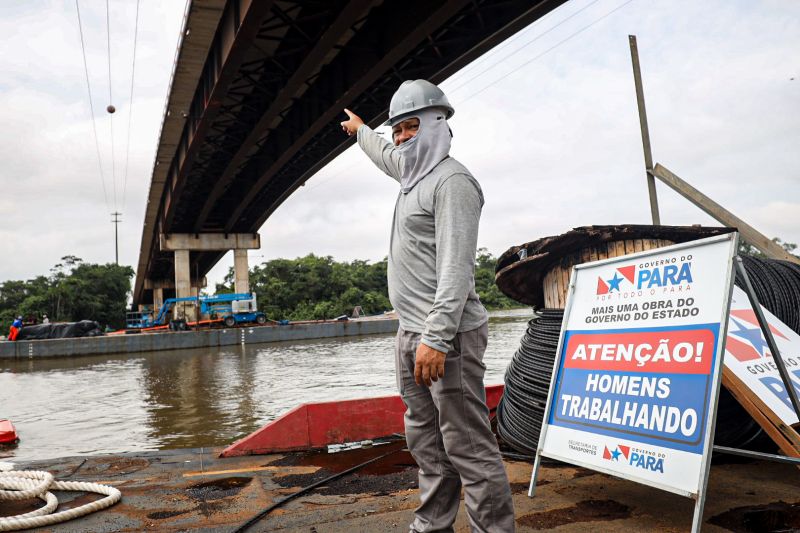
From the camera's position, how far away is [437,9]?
14.6 m

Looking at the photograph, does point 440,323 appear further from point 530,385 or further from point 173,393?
point 173,393

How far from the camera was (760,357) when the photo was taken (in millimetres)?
3438

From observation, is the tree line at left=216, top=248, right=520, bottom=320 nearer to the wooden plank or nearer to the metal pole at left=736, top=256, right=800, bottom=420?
the wooden plank

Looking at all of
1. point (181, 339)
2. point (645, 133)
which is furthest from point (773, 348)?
point (181, 339)

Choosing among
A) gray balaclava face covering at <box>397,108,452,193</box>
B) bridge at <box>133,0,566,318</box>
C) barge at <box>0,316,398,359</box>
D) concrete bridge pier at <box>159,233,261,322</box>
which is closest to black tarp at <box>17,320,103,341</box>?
barge at <box>0,316,398,359</box>

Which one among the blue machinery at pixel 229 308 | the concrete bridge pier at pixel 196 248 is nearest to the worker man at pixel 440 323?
the blue machinery at pixel 229 308

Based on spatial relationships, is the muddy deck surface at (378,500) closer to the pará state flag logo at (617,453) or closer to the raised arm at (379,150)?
the pará state flag logo at (617,453)

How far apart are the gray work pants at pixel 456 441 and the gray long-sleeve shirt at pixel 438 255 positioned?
105 millimetres

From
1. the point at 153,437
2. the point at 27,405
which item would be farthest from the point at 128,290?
the point at 153,437

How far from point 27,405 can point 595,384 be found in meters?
15.7

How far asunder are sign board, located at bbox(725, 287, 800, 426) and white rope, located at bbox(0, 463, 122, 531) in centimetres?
361

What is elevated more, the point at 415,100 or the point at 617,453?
the point at 415,100

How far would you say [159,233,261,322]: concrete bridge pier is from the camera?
42.4 m

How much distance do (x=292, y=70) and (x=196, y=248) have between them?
89.2 ft
